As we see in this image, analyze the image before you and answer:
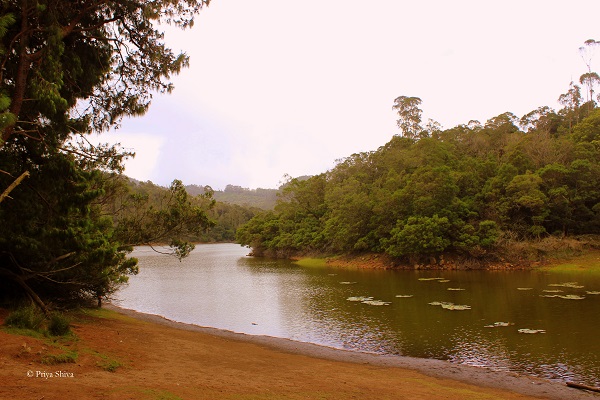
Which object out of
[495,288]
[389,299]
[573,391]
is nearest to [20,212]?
[573,391]

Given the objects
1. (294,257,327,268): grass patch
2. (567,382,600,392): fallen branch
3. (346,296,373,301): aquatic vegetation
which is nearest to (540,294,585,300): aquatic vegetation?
(346,296,373,301): aquatic vegetation

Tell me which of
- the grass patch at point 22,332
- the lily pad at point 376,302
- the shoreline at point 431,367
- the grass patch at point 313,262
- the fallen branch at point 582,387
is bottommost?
the shoreline at point 431,367

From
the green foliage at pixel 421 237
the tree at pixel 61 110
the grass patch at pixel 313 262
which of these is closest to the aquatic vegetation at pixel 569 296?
the green foliage at pixel 421 237

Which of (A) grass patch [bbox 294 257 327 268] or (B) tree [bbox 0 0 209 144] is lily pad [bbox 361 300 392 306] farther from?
(A) grass patch [bbox 294 257 327 268]

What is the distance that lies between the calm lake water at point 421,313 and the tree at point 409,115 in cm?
4100

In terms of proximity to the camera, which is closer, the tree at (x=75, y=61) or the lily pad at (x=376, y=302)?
the tree at (x=75, y=61)

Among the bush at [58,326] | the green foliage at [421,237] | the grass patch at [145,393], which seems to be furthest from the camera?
the green foliage at [421,237]

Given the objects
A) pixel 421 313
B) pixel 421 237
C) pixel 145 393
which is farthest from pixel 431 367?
pixel 421 237

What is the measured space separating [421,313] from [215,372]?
13.2 metres

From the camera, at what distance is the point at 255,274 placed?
4250 cm

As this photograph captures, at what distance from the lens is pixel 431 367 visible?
12.7 meters

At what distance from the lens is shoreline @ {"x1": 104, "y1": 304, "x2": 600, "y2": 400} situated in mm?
10562

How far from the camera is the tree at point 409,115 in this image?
243 ft

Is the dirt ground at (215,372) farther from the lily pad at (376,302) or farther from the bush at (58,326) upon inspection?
the lily pad at (376,302)
